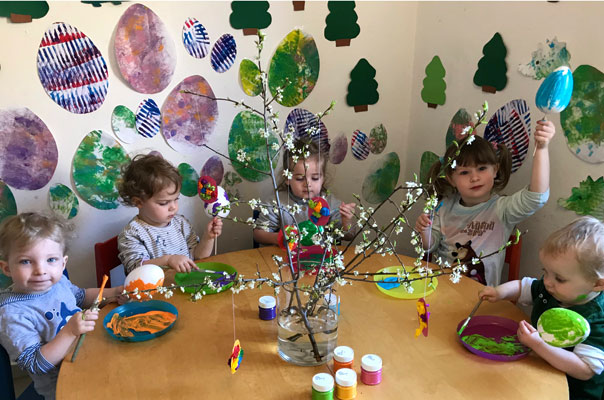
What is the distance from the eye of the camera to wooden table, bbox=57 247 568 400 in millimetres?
1162

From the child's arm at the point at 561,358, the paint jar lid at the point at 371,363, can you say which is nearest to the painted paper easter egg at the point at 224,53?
the paint jar lid at the point at 371,363

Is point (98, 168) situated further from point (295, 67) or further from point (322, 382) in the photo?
point (322, 382)

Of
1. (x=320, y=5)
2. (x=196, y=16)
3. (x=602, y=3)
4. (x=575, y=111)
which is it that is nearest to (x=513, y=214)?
(x=575, y=111)

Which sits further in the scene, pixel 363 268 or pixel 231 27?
pixel 231 27

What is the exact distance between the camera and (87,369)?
1.24m

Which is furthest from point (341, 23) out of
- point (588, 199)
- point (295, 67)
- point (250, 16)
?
point (588, 199)

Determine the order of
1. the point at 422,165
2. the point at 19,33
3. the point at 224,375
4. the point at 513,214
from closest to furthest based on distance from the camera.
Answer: the point at 224,375 → the point at 19,33 → the point at 513,214 → the point at 422,165

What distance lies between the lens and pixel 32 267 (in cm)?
150

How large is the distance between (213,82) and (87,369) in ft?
4.23

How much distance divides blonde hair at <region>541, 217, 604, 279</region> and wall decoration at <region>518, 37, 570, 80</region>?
27.7 inches

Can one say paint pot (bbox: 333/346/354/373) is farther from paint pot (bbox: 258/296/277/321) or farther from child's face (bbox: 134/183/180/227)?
child's face (bbox: 134/183/180/227)

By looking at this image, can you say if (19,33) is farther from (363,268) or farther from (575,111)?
(575,111)

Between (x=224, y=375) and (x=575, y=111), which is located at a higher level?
(x=575, y=111)

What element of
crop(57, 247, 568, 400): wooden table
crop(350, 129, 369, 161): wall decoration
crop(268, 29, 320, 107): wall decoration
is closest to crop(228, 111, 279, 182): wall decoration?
crop(268, 29, 320, 107): wall decoration
